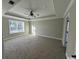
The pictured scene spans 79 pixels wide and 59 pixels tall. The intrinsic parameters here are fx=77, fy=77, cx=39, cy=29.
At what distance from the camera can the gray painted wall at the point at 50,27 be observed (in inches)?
306

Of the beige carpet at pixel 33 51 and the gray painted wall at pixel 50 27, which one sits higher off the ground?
the gray painted wall at pixel 50 27

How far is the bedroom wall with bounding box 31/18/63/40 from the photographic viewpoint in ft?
25.5

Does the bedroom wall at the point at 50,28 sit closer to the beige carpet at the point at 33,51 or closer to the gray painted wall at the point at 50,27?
the gray painted wall at the point at 50,27

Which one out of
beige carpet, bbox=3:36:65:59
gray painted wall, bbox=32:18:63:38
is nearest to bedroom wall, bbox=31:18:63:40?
gray painted wall, bbox=32:18:63:38

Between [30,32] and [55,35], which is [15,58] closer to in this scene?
[55,35]

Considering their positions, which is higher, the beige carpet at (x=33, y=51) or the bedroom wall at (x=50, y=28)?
the bedroom wall at (x=50, y=28)

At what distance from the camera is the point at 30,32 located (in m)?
12.5

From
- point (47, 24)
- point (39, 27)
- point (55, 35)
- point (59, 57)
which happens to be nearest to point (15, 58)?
point (59, 57)

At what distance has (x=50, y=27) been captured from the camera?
29.2 ft

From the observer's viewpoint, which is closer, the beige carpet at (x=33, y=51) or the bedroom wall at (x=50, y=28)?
the beige carpet at (x=33, y=51)

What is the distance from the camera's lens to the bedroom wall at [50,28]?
25.5ft

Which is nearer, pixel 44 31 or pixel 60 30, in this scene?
pixel 60 30

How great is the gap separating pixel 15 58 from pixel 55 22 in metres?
5.97

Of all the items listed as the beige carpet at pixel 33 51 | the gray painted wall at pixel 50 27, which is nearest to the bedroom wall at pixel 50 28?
the gray painted wall at pixel 50 27
